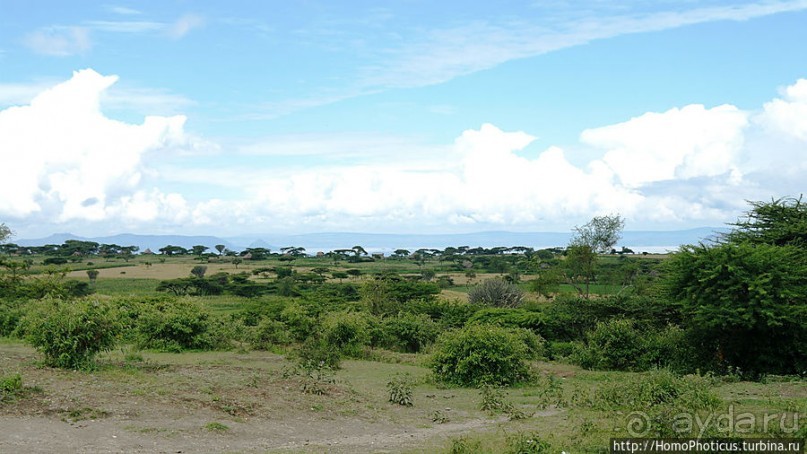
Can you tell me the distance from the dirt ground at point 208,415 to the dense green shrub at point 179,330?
9.04m

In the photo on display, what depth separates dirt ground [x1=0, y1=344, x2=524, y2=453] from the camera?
10211 millimetres

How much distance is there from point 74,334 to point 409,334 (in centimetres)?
1611

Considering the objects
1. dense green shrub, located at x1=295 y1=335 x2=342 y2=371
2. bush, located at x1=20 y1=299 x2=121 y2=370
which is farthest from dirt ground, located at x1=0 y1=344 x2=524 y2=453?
dense green shrub, located at x1=295 y1=335 x2=342 y2=371

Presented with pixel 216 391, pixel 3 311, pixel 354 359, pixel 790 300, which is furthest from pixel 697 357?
pixel 3 311

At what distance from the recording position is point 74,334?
1602 cm

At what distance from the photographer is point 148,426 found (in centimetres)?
1098

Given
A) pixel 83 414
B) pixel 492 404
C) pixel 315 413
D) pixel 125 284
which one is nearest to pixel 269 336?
pixel 315 413

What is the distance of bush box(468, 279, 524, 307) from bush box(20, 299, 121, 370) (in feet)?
93.3

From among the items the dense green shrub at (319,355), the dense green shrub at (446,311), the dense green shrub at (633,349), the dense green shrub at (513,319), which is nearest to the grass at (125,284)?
the dense green shrub at (446,311)

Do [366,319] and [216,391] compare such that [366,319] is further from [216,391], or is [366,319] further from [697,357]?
[216,391]

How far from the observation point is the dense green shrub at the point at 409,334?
96.8ft

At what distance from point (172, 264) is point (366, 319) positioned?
3442 inches

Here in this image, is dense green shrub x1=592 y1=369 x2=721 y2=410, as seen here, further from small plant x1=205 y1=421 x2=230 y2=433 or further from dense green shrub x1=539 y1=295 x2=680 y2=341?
dense green shrub x1=539 y1=295 x2=680 y2=341

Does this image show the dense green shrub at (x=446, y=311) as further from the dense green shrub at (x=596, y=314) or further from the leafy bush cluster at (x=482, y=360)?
the leafy bush cluster at (x=482, y=360)
